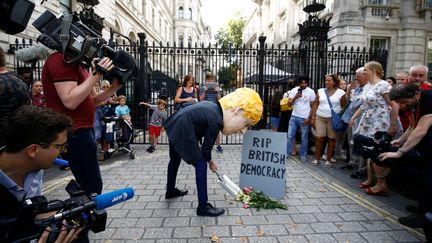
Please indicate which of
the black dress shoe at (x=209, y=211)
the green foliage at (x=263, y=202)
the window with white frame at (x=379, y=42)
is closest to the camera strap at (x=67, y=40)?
the black dress shoe at (x=209, y=211)

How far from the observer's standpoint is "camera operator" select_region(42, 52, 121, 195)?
226 cm

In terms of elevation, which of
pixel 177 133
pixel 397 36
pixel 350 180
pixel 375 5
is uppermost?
pixel 375 5

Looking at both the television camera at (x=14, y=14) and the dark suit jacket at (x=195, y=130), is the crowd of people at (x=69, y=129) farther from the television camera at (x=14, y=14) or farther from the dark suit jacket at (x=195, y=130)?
the television camera at (x=14, y=14)

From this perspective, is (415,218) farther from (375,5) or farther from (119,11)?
(119,11)

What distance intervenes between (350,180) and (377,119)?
129 cm

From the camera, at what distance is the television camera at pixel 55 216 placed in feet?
4.23

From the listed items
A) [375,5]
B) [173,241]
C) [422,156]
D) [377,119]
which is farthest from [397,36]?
[173,241]

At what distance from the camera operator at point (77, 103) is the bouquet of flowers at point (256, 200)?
7.41 feet

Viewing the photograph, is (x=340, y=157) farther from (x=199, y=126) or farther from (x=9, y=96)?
(x=9, y=96)

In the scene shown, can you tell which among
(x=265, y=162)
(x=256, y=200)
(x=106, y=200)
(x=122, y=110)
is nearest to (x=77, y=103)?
(x=106, y=200)

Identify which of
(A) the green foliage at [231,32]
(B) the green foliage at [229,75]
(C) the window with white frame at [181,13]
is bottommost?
(B) the green foliage at [229,75]

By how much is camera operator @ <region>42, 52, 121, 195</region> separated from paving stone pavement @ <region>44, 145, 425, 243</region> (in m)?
1.10

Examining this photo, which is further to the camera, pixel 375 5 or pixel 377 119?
pixel 375 5

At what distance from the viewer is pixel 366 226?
350 centimetres
